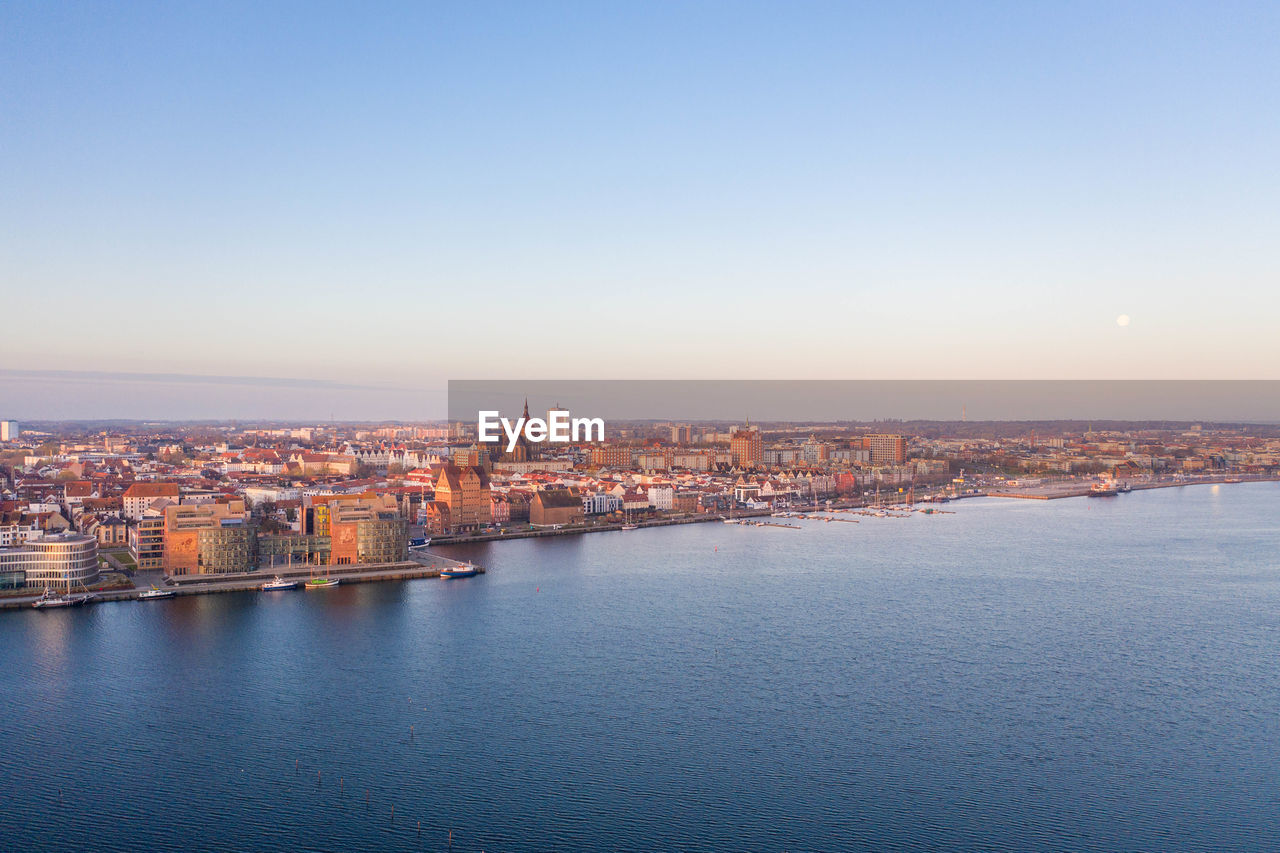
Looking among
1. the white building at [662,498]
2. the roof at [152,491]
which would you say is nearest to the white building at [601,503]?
the white building at [662,498]

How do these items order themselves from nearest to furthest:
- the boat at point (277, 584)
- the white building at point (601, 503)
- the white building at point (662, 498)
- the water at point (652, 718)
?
1. the water at point (652, 718)
2. the boat at point (277, 584)
3. the white building at point (601, 503)
4. the white building at point (662, 498)

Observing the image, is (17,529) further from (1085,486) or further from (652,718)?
(1085,486)

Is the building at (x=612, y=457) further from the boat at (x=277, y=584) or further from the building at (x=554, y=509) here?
the boat at (x=277, y=584)

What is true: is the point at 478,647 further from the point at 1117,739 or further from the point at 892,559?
the point at 892,559

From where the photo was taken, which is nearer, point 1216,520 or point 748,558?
point 748,558

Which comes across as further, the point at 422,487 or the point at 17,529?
the point at 422,487

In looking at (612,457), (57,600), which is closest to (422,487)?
(57,600)

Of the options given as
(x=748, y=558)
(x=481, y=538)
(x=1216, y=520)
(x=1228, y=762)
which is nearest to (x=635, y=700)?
(x=1228, y=762)
